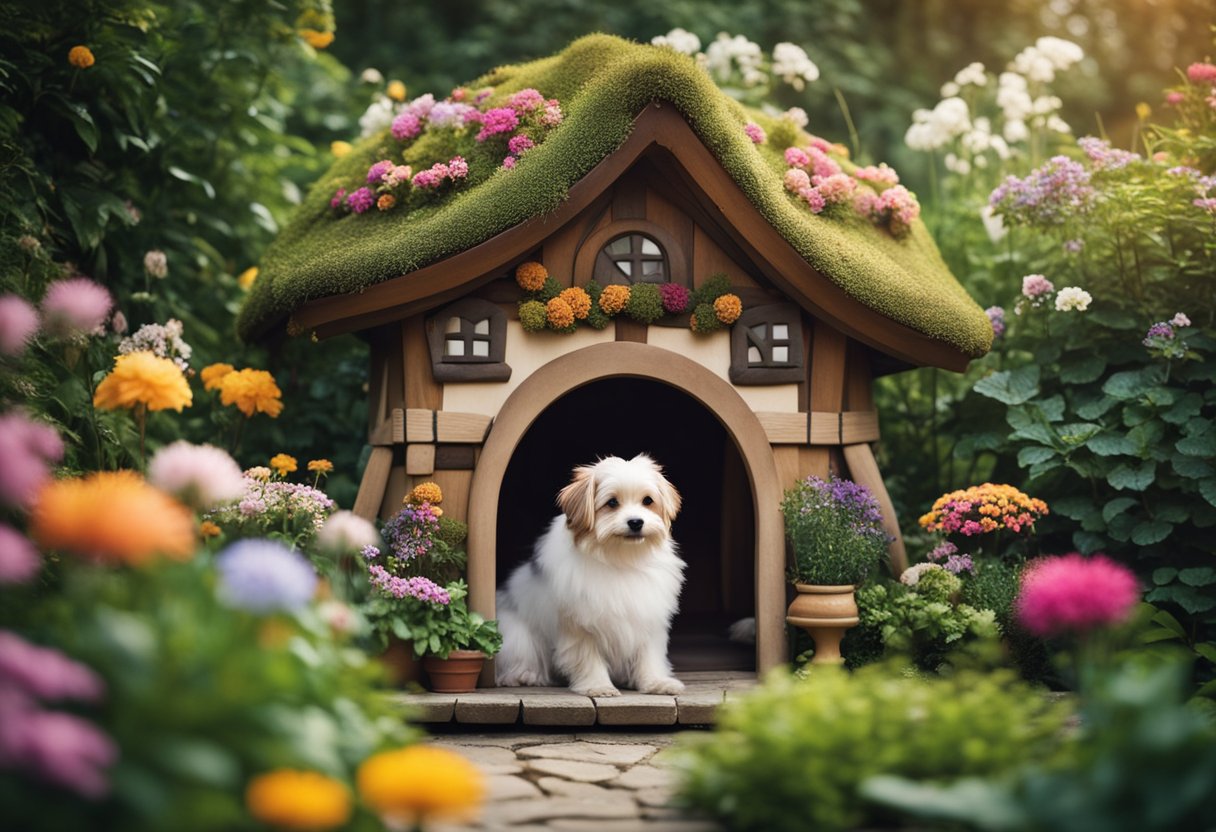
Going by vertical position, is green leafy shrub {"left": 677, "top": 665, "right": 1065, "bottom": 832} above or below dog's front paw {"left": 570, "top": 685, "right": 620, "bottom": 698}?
above

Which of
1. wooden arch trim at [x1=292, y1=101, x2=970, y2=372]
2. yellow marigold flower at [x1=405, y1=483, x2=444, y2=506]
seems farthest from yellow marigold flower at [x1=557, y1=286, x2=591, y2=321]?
yellow marigold flower at [x1=405, y1=483, x2=444, y2=506]

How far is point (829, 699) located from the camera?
315 cm

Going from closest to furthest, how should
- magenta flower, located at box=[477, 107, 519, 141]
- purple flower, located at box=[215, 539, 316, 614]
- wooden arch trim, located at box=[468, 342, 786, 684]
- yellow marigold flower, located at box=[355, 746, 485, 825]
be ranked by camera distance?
1. yellow marigold flower, located at box=[355, 746, 485, 825]
2. purple flower, located at box=[215, 539, 316, 614]
3. wooden arch trim, located at box=[468, 342, 786, 684]
4. magenta flower, located at box=[477, 107, 519, 141]

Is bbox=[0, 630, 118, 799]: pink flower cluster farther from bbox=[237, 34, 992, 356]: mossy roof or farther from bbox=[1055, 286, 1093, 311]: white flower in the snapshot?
bbox=[1055, 286, 1093, 311]: white flower

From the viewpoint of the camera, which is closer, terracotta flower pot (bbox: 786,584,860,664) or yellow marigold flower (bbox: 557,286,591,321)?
terracotta flower pot (bbox: 786,584,860,664)

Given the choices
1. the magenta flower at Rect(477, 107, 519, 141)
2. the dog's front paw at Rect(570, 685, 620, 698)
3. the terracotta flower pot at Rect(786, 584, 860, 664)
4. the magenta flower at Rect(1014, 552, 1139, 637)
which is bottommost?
the dog's front paw at Rect(570, 685, 620, 698)

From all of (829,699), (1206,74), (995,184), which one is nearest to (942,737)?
(829,699)

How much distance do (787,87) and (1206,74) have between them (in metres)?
7.29

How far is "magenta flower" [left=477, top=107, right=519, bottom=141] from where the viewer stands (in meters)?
5.69

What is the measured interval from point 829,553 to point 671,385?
3.51 feet

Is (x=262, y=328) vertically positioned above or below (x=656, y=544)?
above

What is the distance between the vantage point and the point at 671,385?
17.8ft

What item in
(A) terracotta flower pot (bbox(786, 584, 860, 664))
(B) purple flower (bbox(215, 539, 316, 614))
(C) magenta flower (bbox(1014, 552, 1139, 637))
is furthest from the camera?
(A) terracotta flower pot (bbox(786, 584, 860, 664))

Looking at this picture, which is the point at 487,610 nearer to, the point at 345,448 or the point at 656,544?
the point at 656,544
